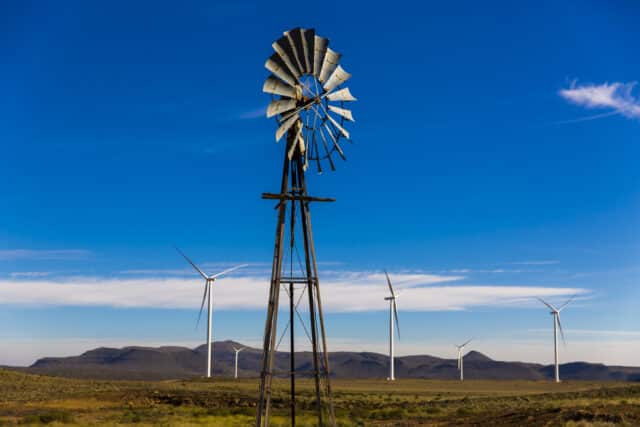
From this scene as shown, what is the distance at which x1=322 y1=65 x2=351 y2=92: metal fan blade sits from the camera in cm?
2872

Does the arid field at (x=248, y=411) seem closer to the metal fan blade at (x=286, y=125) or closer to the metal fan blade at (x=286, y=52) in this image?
the metal fan blade at (x=286, y=125)

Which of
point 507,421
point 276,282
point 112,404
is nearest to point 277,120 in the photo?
point 276,282

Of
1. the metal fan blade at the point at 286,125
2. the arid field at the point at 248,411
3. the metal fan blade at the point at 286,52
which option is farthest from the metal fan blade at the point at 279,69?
the arid field at the point at 248,411

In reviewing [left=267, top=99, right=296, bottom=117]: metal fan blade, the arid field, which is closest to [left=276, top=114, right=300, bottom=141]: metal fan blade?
[left=267, top=99, right=296, bottom=117]: metal fan blade

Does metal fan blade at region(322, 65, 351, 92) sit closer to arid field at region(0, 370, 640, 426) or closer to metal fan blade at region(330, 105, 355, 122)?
metal fan blade at region(330, 105, 355, 122)

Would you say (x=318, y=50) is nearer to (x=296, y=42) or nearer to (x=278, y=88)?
(x=296, y=42)

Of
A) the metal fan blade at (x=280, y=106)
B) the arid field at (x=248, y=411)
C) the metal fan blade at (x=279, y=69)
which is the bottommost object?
the arid field at (x=248, y=411)

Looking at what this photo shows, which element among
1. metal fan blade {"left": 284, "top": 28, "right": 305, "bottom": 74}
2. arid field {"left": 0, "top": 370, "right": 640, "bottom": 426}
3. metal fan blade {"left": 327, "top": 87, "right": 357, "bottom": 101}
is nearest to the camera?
metal fan blade {"left": 284, "top": 28, "right": 305, "bottom": 74}

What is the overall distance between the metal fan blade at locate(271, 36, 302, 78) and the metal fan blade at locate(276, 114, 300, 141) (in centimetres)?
167

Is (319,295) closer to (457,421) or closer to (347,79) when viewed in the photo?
→ (347,79)

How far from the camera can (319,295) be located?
2834 centimetres

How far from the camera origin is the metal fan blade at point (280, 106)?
1086 inches

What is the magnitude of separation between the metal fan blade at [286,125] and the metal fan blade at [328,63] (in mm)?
1857

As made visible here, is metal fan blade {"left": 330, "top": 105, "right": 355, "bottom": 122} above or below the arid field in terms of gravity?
above
